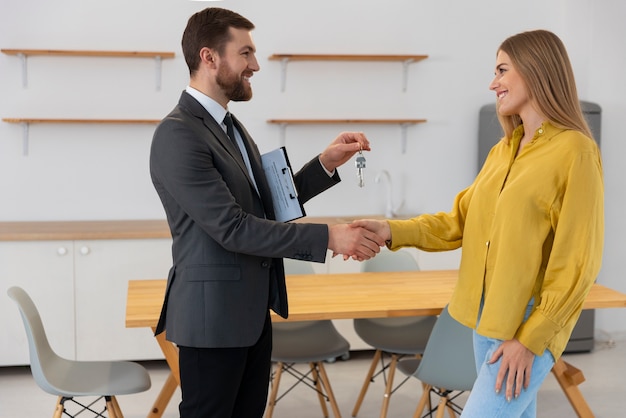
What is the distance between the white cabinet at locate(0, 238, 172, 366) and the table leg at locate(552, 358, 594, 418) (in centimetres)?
221

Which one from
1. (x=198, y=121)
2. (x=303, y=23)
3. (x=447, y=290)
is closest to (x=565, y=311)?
(x=198, y=121)

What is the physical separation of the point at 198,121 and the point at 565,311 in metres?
1.11

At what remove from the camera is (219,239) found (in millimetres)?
2209

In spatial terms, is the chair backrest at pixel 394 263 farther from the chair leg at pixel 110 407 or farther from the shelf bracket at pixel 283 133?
the chair leg at pixel 110 407

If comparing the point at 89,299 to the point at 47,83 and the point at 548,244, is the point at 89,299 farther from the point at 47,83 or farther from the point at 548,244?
the point at 548,244

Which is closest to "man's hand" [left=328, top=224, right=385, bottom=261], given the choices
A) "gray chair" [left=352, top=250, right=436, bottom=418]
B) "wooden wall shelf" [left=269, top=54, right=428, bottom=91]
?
"gray chair" [left=352, top=250, right=436, bottom=418]

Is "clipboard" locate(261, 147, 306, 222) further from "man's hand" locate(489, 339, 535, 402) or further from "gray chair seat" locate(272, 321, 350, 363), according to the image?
"gray chair seat" locate(272, 321, 350, 363)

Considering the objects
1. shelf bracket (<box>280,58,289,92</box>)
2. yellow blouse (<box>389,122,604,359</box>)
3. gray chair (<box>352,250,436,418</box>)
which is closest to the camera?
yellow blouse (<box>389,122,604,359</box>)

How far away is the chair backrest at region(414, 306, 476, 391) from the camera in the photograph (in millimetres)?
3115

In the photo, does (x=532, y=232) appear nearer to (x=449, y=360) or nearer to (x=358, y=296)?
(x=449, y=360)

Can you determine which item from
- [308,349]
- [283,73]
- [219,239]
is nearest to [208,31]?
[219,239]

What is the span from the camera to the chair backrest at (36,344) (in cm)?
304

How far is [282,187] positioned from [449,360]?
1101 millimetres

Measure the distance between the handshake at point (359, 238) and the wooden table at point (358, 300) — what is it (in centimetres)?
82
